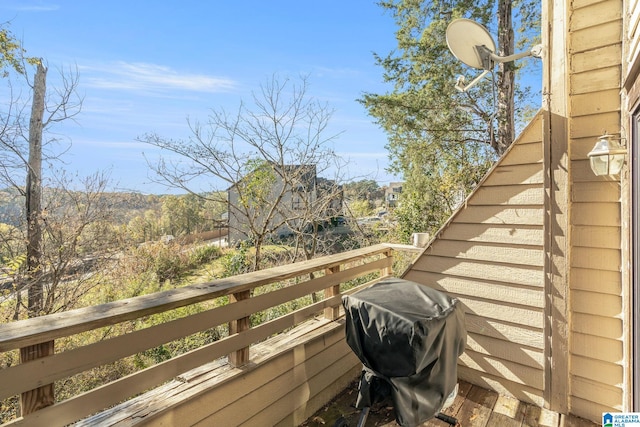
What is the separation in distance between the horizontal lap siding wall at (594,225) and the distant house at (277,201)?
402 centimetres

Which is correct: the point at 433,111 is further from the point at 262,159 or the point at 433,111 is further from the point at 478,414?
the point at 478,414

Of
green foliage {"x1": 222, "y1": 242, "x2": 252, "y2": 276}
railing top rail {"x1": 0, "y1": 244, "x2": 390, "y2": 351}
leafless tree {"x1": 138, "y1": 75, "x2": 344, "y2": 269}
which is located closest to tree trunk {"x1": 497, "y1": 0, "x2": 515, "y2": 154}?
leafless tree {"x1": 138, "y1": 75, "x2": 344, "y2": 269}

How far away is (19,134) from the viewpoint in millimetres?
4527

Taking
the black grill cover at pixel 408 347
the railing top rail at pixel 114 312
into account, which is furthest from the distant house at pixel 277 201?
the black grill cover at pixel 408 347

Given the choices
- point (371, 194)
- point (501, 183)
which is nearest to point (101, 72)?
point (371, 194)

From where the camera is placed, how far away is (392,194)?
Result: 8.13 metres

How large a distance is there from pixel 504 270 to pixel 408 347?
4.75 ft

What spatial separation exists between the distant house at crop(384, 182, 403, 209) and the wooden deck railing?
5.96 metres

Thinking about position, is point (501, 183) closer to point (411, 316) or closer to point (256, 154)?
point (411, 316)

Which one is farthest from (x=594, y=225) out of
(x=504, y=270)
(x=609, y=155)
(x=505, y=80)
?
(x=505, y=80)

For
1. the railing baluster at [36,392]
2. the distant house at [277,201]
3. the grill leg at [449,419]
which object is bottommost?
the grill leg at [449,419]

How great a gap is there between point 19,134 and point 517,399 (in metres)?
6.82

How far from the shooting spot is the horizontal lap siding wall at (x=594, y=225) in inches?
80.2

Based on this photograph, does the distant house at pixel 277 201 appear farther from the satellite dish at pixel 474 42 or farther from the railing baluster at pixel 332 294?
the satellite dish at pixel 474 42
